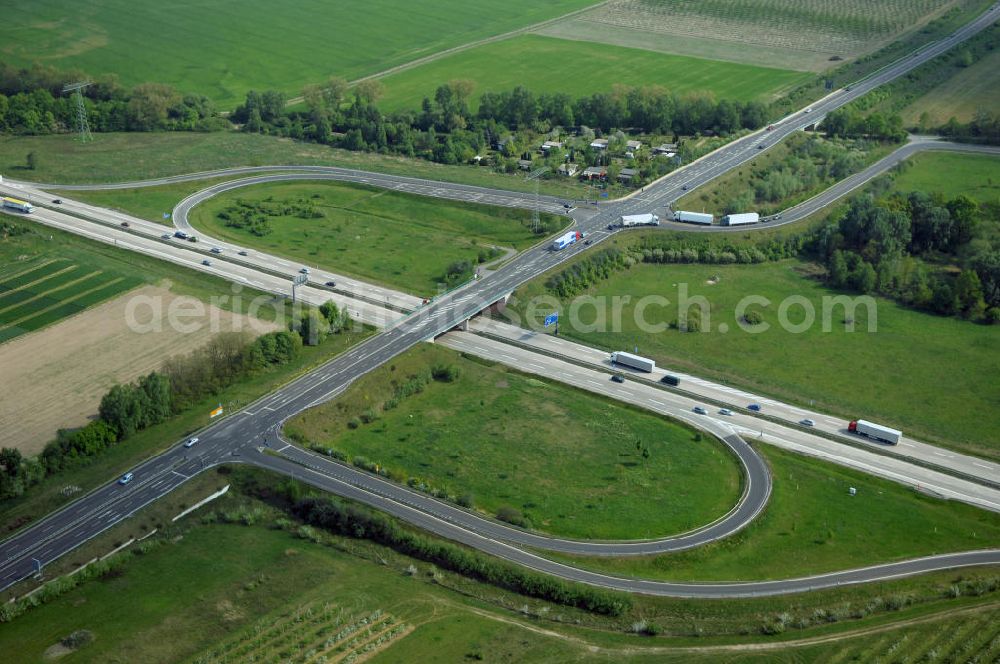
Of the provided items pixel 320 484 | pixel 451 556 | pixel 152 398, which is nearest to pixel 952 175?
pixel 451 556

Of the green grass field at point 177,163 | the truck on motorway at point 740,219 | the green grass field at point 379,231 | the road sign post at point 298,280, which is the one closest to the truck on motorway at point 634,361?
the green grass field at point 379,231

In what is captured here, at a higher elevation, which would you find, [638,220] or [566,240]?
[638,220]

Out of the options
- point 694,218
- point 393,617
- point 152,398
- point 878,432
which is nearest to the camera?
point 393,617

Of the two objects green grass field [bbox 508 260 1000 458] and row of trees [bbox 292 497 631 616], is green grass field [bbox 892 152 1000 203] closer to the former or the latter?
green grass field [bbox 508 260 1000 458]

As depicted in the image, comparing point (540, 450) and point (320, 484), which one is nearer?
point (320, 484)

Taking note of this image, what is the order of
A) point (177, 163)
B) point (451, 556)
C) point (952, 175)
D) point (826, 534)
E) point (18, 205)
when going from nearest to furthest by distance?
point (451, 556)
point (826, 534)
point (18, 205)
point (952, 175)
point (177, 163)

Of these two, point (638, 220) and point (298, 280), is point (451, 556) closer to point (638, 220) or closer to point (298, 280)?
point (298, 280)

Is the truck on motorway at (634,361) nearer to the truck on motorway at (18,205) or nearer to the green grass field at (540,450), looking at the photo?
the green grass field at (540,450)
